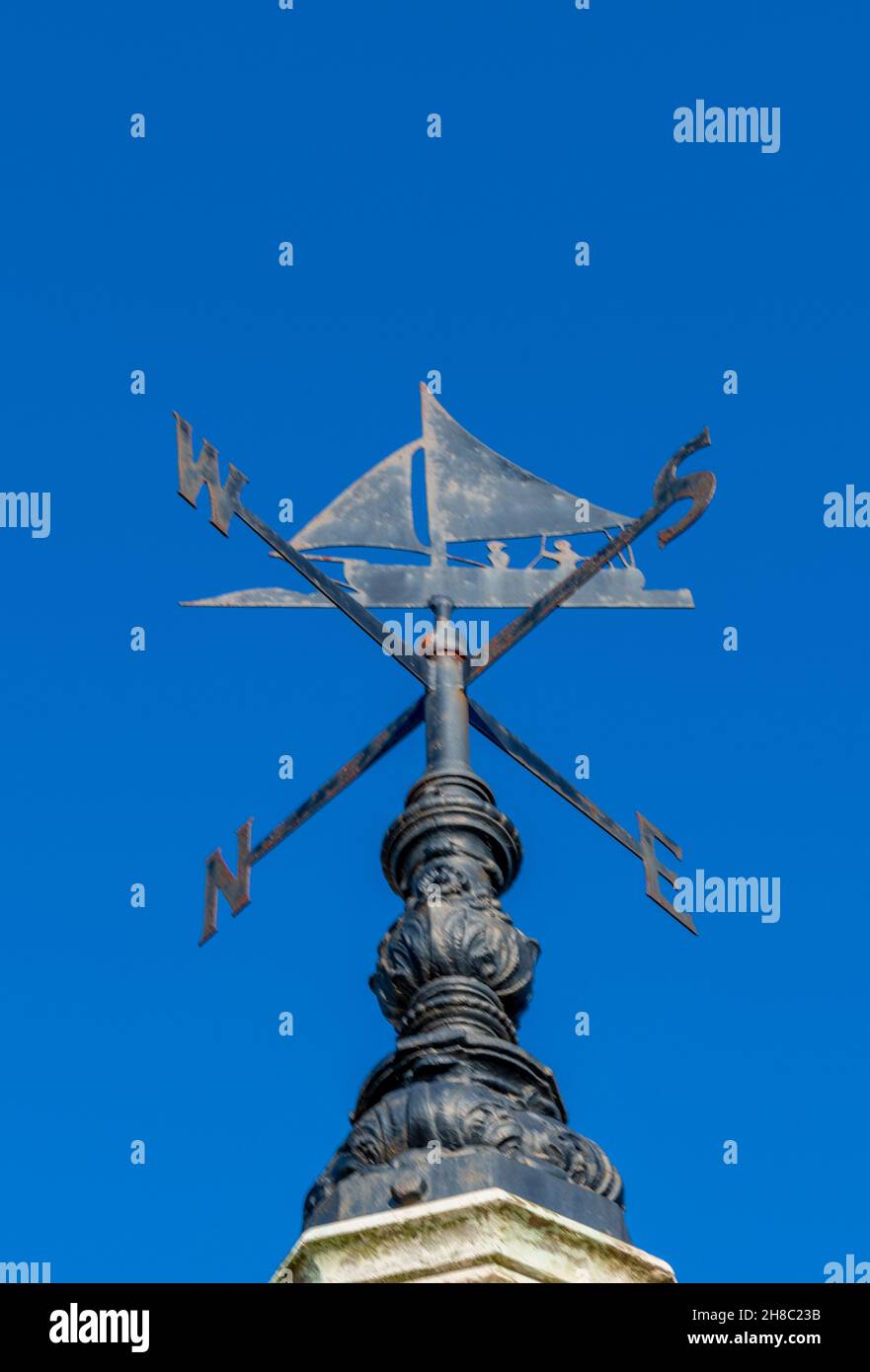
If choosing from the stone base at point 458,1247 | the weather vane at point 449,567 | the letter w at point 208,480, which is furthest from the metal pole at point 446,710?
the stone base at point 458,1247

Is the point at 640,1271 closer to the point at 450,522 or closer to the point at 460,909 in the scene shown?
the point at 460,909

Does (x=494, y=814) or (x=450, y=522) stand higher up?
(x=450, y=522)

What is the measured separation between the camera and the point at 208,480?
885 centimetres

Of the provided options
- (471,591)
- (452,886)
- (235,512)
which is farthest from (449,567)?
(452,886)

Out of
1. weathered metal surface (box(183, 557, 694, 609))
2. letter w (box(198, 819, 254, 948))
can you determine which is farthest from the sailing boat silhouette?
letter w (box(198, 819, 254, 948))

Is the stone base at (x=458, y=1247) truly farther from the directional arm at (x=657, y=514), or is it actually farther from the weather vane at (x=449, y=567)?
the directional arm at (x=657, y=514)

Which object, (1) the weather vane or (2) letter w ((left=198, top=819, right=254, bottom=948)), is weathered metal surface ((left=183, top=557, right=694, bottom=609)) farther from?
(2) letter w ((left=198, top=819, right=254, bottom=948))

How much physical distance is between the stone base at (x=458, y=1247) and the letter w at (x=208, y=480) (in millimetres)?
3306

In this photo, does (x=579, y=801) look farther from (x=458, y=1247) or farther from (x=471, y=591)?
(x=458, y=1247)

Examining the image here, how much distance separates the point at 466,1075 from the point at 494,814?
1399 mm

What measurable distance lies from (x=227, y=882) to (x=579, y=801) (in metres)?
1.25
